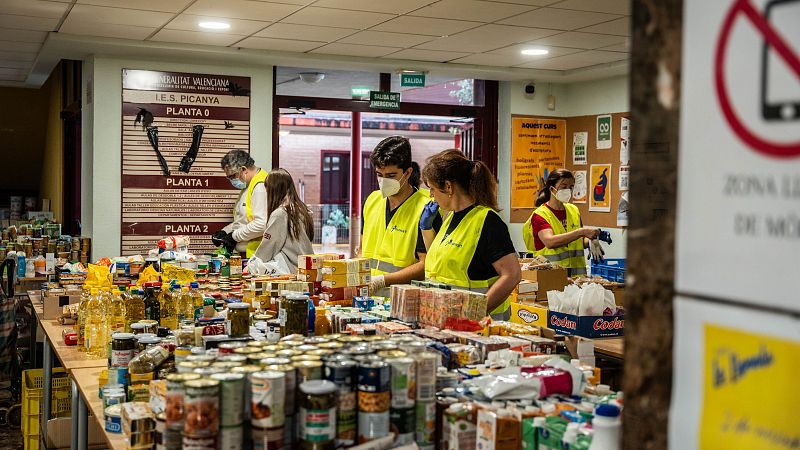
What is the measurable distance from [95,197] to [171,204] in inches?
28.6

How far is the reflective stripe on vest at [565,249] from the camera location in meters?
6.64

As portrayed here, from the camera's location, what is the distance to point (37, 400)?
16.3 feet

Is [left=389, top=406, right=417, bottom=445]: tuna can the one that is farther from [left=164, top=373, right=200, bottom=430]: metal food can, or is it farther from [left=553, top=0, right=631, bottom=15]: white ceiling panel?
[left=553, top=0, right=631, bottom=15]: white ceiling panel

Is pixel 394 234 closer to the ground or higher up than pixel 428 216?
closer to the ground

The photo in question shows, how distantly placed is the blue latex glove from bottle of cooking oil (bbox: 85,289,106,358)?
183 centimetres

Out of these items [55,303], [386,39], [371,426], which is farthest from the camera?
[386,39]

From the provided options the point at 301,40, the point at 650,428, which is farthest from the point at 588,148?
the point at 650,428

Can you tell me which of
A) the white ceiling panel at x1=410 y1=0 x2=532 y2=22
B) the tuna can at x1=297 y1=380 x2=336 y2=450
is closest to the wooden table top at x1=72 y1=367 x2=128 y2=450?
the tuna can at x1=297 y1=380 x2=336 y2=450

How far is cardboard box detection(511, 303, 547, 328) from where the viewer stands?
190 inches

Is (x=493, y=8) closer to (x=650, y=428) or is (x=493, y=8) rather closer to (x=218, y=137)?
(x=218, y=137)

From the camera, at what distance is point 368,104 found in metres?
9.09

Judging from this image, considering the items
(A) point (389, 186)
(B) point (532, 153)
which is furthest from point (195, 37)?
(B) point (532, 153)

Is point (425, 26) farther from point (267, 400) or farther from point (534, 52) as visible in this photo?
point (267, 400)

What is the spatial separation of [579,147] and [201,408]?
8193 millimetres
